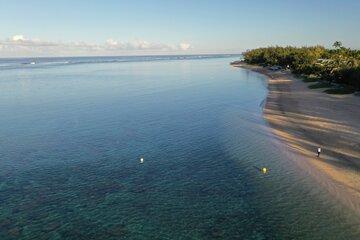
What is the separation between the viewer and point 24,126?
43.0m

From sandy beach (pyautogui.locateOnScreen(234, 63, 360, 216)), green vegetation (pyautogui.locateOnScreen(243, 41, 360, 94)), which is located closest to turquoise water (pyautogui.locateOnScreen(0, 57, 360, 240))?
sandy beach (pyautogui.locateOnScreen(234, 63, 360, 216))

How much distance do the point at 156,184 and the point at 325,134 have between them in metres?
18.4

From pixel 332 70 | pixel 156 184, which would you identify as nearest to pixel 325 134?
pixel 156 184

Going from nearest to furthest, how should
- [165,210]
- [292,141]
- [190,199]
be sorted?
[165,210] → [190,199] → [292,141]

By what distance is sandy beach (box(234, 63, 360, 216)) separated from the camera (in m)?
24.7

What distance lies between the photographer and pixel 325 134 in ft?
115

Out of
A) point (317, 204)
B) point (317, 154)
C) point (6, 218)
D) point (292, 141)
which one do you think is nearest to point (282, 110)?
point (292, 141)

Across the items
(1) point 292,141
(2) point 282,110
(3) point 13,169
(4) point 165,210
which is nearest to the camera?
(4) point 165,210

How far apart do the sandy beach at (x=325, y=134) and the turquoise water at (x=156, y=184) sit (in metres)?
1.29

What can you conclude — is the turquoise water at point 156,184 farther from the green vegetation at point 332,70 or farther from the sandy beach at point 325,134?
the green vegetation at point 332,70

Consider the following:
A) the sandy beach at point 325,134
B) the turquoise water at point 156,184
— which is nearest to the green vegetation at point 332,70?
the sandy beach at point 325,134

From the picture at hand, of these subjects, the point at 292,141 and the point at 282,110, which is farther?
the point at 282,110

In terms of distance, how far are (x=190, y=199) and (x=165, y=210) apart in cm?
202

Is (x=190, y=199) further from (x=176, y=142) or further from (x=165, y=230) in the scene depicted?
(x=176, y=142)
